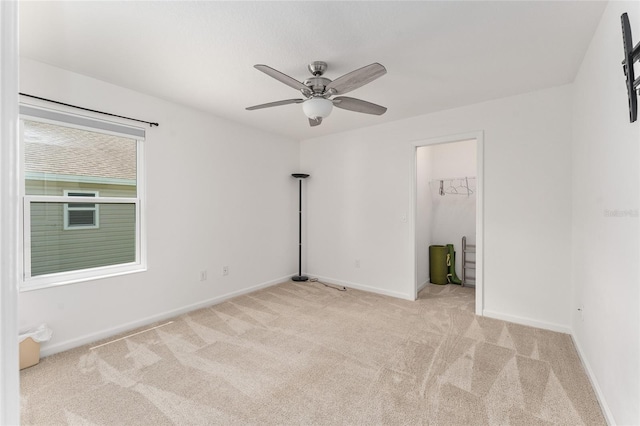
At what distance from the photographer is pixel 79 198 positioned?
8.72 ft

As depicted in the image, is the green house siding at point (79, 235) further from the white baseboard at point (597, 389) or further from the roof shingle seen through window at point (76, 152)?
the white baseboard at point (597, 389)

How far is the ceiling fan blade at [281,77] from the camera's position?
73.5 inches

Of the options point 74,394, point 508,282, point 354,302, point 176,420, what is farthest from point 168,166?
point 508,282

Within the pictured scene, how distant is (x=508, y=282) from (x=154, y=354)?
3.60 meters

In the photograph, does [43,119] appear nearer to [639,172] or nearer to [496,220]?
[639,172]

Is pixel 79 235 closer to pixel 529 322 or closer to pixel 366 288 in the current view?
pixel 366 288

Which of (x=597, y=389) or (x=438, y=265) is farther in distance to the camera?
(x=438, y=265)

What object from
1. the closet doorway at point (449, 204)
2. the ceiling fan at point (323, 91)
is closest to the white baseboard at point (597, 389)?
the closet doorway at point (449, 204)

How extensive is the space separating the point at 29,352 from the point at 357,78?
129 inches

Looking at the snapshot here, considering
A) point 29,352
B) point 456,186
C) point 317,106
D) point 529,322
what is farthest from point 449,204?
point 29,352

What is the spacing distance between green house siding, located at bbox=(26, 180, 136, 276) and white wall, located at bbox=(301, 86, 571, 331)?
2911 millimetres

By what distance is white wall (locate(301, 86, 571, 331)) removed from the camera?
2.88 m

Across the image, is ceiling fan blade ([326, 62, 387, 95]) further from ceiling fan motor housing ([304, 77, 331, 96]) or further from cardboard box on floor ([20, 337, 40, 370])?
cardboard box on floor ([20, 337, 40, 370])

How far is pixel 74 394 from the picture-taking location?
1.95 metres
